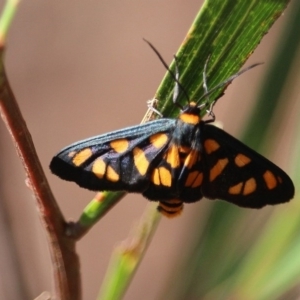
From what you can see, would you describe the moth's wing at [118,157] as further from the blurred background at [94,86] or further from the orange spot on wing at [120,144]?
the blurred background at [94,86]

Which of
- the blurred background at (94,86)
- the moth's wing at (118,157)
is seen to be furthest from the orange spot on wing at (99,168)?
the blurred background at (94,86)

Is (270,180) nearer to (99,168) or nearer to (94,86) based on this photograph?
(99,168)

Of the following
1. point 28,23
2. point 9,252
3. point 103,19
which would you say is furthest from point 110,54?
point 9,252

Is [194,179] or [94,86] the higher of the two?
[194,179]

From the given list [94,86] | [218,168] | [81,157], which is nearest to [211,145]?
[218,168]

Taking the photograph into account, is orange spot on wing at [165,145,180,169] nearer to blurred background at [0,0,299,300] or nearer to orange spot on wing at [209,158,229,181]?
orange spot on wing at [209,158,229,181]
